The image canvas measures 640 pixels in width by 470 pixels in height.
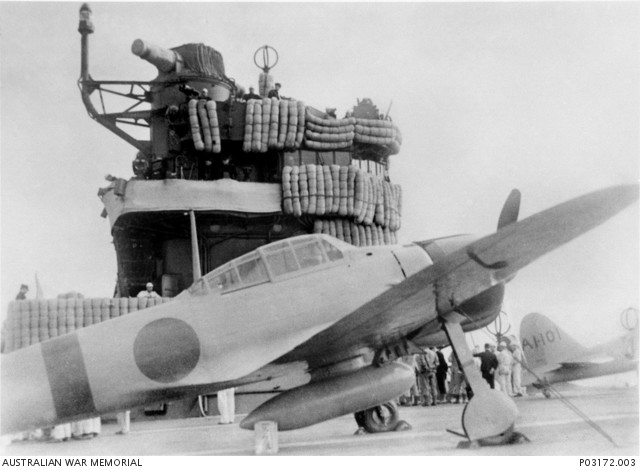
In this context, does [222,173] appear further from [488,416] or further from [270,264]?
[488,416]

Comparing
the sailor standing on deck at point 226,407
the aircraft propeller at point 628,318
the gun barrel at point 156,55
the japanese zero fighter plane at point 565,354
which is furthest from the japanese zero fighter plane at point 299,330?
the gun barrel at point 156,55

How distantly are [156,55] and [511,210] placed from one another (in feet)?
41.2

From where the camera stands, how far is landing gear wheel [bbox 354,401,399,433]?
9.97 meters

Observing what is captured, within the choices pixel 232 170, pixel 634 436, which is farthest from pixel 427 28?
pixel 232 170

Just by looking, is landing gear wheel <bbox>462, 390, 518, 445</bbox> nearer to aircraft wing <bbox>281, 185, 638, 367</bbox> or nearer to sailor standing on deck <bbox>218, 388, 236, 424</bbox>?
aircraft wing <bbox>281, 185, 638, 367</bbox>

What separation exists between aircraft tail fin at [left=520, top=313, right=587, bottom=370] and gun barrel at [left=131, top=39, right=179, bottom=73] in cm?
1197

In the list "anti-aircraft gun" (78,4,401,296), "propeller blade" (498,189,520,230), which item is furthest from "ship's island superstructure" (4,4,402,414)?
"propeller blade" (498,189,520,230)

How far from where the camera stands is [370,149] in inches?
759

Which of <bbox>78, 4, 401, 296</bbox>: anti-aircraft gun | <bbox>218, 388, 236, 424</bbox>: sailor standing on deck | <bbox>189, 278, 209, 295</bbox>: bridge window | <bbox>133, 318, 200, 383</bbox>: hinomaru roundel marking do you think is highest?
<bbox>78, 4, 401, 296</bbox>: anti-aircraft gun

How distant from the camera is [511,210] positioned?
28.7 feet

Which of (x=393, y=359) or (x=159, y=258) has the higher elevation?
(x=159, y=258)

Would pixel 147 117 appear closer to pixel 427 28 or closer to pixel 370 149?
pixel 370 149

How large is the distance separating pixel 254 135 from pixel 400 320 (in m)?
10.5

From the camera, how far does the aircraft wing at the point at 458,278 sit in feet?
21.9
